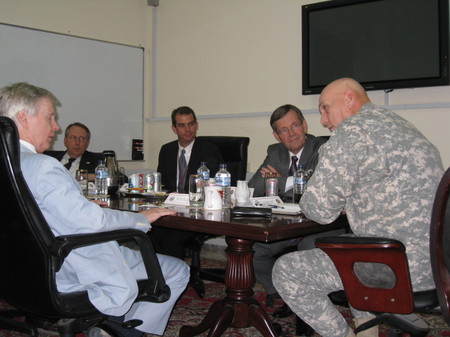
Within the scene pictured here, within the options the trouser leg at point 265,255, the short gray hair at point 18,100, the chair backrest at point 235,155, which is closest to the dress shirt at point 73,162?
the chair backrest at point 235,155

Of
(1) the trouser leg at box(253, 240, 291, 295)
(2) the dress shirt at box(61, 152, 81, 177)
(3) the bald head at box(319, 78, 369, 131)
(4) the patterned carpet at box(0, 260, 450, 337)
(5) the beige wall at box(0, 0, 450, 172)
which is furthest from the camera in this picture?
(5) the beige wall at box(0, 0, 450, 172)

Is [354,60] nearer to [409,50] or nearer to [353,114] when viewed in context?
[409,50]

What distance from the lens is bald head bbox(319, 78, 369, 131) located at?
2100mm

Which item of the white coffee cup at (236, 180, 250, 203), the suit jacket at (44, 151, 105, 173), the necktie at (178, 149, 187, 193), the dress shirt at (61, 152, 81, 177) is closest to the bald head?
the white coffee cup at (236, 180, 250, 203)

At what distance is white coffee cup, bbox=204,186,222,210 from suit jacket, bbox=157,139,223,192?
1.26 meters

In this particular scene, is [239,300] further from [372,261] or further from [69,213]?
[69,213]

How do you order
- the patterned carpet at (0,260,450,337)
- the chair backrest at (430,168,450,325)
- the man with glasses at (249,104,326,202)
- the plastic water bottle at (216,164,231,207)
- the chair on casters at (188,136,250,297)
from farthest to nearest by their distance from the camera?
1. the chair on casters at (188,136,250,297)
2. the man with glasses at (249,104,326,202)
3. the patterned carpet at (0,260,450,337)
4. the plastic water bottle at (216,164,231,207)
5. the chair backrest at (430,168,450,325)

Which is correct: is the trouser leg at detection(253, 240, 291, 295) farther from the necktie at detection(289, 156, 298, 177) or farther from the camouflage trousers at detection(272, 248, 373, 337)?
the camouflage trousers at detection(272, 248, 373, 337)

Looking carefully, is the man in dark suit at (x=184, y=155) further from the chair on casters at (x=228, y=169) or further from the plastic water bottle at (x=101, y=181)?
the plastic water bottle at (x=101, y=181)

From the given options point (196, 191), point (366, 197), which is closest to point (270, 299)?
point (196, 191)

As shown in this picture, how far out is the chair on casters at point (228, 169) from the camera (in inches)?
133

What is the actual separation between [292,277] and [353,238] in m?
0.39

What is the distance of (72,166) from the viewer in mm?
4207

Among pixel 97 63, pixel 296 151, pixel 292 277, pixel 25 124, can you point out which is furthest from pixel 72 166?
pixel 292 277
